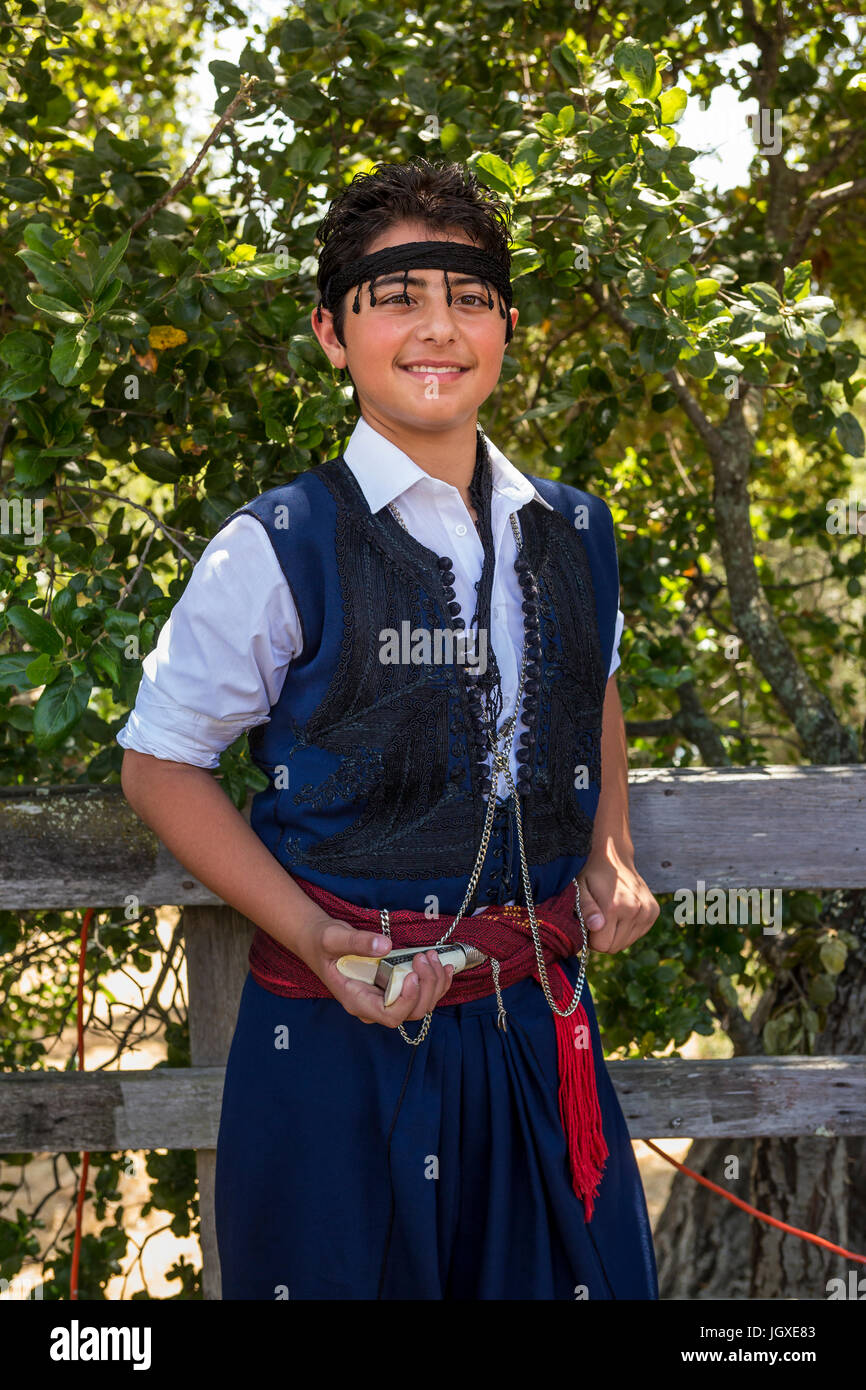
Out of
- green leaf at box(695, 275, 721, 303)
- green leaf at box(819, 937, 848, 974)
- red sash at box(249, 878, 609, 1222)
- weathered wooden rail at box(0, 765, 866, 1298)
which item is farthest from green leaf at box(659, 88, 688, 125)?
green leaf at box(819, 937, 848, 974)

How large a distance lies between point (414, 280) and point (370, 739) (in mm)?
560

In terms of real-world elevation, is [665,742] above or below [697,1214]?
above

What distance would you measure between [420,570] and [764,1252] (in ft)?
7.19

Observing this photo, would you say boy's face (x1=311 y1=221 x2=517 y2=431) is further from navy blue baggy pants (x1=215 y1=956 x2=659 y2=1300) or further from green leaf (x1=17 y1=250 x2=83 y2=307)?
navy blue baggy pants (x1=215 y1=956 x2=659 y2=1300)

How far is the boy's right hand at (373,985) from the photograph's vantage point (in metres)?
1.36

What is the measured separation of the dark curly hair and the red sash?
2.41 feet

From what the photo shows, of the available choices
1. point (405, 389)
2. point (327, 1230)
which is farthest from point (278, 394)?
point (327, 1230)

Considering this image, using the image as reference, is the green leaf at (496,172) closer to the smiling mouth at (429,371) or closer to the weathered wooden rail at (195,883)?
the smiling mouth at (429,371)

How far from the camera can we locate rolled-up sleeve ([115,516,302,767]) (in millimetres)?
1478

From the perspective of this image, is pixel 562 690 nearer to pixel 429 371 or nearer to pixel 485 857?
pixel 485 857

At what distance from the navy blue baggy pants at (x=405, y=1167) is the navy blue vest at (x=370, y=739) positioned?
18 cm

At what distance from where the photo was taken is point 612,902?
5.77ft
